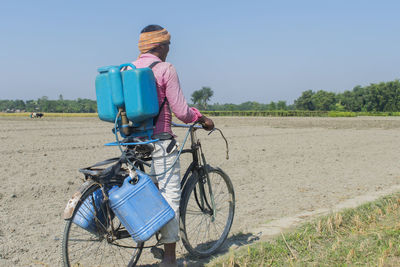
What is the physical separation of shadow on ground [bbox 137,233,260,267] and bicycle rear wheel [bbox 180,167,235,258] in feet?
0.21

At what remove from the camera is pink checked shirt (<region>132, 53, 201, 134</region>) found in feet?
9.37

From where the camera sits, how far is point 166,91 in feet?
9.46

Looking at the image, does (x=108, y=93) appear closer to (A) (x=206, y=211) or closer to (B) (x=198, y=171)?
(B) (x=198, y=171)

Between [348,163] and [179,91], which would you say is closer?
[179,91]

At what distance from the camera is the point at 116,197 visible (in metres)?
2.69

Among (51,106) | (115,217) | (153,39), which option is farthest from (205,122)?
(51,106)

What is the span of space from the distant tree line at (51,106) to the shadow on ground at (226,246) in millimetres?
137310

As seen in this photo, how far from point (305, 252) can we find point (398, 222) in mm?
1331

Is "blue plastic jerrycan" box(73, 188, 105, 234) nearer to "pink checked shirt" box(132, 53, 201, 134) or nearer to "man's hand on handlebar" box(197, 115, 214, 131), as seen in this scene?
"pink checked shirt" box(132, 53, 201, 134)

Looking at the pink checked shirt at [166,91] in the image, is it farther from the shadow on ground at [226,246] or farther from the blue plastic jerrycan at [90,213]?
the shadow on ground at [226,246]

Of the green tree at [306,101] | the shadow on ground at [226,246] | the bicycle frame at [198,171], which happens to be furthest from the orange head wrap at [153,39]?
the green tree at [306,101]

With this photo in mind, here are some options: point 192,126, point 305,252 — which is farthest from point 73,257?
point 305,252

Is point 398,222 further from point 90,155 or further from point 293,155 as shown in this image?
point 90,155

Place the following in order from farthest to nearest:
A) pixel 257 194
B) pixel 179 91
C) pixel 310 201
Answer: pixel 257 194
pixel 310 201
pixel 179 91
